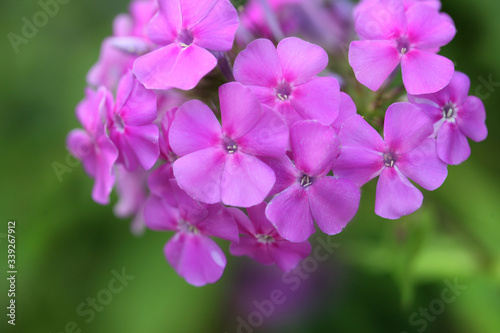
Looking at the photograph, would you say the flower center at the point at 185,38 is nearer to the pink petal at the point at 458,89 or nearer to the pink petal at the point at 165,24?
the pink petal at the point at 165,24

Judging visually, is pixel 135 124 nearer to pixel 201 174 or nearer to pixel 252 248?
pixel 201 174

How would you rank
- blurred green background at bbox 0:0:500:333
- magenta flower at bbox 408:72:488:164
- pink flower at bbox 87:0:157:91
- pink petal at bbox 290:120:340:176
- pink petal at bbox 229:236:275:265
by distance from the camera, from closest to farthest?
pink petal at bbox 290:120:340:176
magenta flower at bbox 408:72:488:164
pink petal at bbox 229:236:275:265
pink flower at bbox 87:0:157:91
blurred green background at bbox 0:0:500:333

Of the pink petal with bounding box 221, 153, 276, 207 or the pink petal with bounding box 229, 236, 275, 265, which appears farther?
the pink petal with bounding box 229, 236, 275, 265

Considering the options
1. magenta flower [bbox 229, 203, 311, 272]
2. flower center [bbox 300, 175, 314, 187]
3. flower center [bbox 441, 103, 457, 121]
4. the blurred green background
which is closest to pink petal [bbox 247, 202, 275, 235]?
magenta flower [bbox 229, 203, 311, 272]

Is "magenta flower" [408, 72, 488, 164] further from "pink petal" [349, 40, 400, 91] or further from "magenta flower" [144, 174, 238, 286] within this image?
"magenta flower" [144, 174, 238, 286]

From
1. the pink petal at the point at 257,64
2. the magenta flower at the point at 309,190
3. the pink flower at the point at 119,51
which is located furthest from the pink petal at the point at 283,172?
the pink flower at the point at 119,51

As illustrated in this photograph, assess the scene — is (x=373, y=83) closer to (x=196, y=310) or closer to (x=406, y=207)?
(x=406, y=207)
